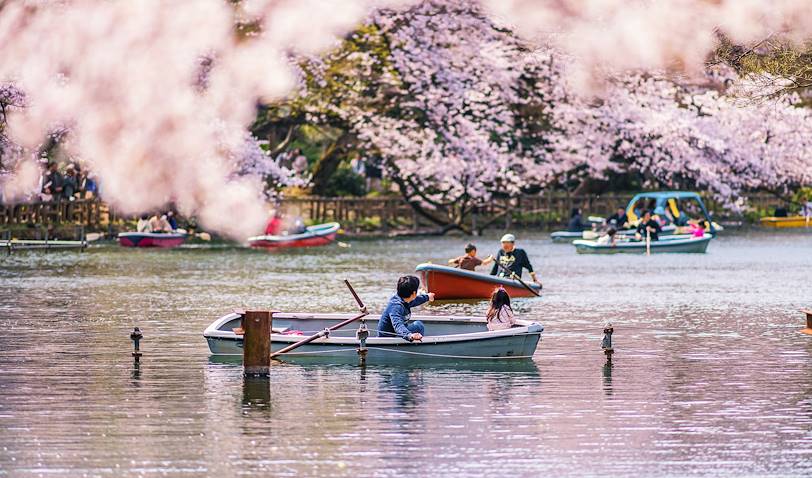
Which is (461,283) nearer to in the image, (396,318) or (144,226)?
(396,318)

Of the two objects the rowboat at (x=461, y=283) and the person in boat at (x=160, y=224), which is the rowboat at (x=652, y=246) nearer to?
the person in boat at (x=160, y=224)

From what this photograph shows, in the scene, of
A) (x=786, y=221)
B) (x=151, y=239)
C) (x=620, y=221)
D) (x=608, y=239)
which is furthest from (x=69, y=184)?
(x=786, y=221)

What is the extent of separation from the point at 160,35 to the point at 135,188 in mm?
5984

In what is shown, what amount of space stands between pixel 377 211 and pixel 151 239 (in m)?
14.2

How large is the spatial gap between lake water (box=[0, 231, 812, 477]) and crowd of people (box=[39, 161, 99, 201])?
27127 millimetres

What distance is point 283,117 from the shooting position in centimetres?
6956

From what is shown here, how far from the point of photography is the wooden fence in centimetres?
6581

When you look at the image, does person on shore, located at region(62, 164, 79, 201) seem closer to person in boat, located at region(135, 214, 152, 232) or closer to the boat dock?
the boat dock

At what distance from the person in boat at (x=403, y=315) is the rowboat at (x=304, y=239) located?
41172 mm

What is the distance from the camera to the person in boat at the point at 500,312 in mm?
24328

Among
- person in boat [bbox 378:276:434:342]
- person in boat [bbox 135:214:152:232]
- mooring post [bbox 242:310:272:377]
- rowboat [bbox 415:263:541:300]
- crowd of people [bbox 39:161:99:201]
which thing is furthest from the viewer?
crowd of people [bbox 39:161:99:201]

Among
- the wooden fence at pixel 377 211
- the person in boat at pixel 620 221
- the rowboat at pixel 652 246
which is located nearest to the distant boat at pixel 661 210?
the person in boat at pixel 620 221

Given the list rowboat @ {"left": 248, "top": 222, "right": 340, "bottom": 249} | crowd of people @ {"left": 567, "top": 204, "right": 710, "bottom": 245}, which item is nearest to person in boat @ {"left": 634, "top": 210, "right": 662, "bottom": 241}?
crowd of people @ {"left": 567, "top": 204, "right": 710, "bottom": 245}

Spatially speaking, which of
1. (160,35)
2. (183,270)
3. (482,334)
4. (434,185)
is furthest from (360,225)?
(482,334)
